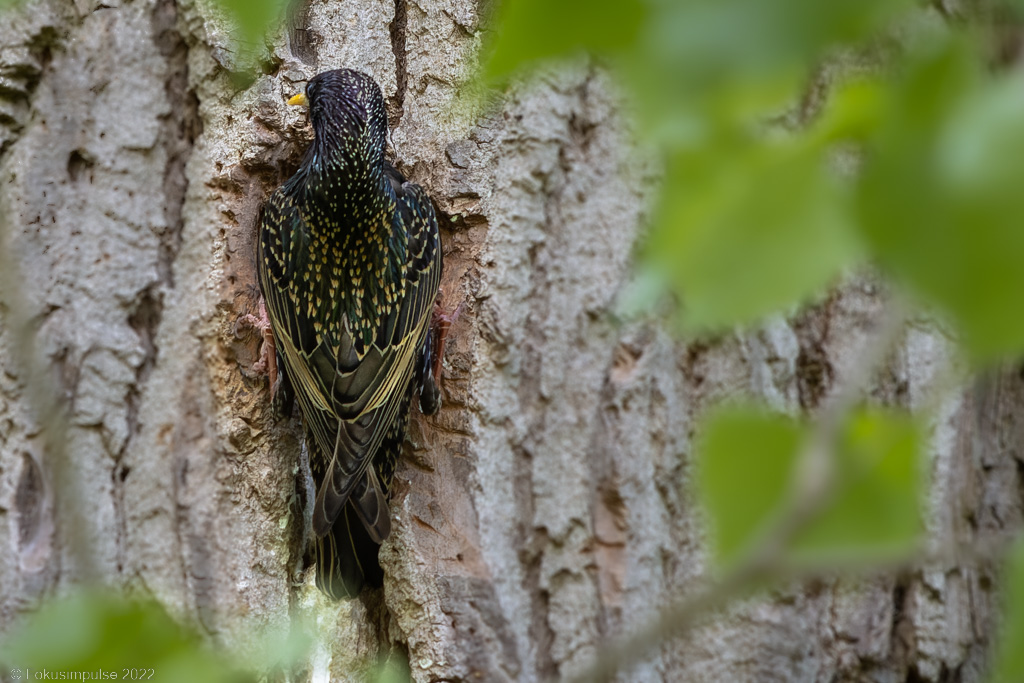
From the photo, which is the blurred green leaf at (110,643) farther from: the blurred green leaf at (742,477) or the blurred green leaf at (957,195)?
the blurred green leaf at (957,195)

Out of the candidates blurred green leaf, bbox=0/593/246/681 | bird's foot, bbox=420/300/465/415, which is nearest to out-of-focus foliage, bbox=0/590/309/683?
blurred green leaf, bbox=0/593/246/681

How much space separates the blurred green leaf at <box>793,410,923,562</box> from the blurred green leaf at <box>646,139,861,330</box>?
13cm

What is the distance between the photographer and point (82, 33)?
123 inches

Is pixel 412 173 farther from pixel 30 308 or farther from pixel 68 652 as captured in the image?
pixel 68 652

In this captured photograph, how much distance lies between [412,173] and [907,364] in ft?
5.87

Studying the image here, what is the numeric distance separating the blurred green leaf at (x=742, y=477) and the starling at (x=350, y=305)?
254 cm

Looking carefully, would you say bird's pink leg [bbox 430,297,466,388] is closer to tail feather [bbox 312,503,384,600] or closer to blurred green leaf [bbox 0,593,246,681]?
tail feather [bbox 312,503,384,600]

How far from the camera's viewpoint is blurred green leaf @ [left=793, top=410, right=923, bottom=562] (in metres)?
0.66

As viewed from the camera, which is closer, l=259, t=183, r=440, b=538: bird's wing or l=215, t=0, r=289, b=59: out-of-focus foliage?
l=215, t=0, r=289, b=59: out-of-focus foliage

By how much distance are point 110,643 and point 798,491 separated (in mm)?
528

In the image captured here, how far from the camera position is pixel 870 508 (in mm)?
677

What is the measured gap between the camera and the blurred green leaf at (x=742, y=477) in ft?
2.27

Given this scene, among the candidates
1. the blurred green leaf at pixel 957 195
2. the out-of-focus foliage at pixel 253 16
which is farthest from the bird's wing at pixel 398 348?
the blurred green leaf at pixel 957 195

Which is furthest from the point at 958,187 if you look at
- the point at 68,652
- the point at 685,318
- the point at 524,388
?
the point at 524,388
